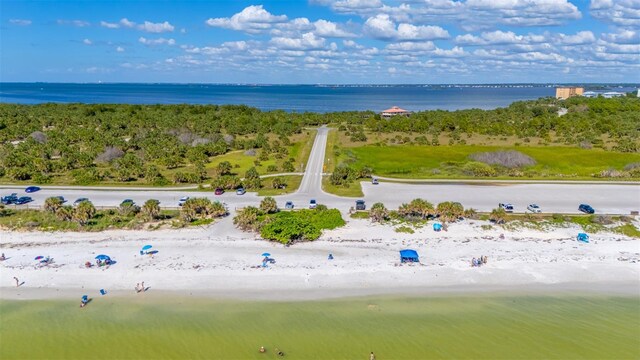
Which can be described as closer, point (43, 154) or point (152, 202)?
point (152, 202)

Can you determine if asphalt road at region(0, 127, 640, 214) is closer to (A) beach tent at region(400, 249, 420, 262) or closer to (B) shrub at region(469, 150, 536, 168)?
(A) beach tent at region(400, 249, 420, 262)

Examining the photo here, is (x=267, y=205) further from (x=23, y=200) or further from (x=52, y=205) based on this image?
(x=23, y=200)

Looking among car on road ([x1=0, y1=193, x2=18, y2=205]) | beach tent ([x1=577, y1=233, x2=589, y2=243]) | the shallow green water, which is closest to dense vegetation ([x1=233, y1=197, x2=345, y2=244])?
the shallow green water

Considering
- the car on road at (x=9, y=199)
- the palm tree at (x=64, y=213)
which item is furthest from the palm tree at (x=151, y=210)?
the car on road at (x=9, y=199)

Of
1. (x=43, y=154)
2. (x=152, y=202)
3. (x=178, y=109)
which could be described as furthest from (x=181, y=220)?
(x=178, y=109)

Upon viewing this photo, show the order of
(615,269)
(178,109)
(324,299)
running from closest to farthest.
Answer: (324,299), (615,269), (178,109)

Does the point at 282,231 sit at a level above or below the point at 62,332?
above

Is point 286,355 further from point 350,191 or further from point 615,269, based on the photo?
point 350,191
